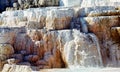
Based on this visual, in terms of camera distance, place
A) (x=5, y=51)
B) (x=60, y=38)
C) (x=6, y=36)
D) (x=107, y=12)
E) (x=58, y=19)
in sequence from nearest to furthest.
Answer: (x=5, y=51)
(x=6, y=36)
(x=60, y=38)
(x=58, y=19)
(x=107, y=12)

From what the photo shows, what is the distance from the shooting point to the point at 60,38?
13.5 metres

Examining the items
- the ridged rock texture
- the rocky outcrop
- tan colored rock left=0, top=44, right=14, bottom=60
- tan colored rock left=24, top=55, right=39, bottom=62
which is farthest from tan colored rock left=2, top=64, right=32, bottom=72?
the rocky outcrop

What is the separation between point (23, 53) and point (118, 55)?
4594 millimetres

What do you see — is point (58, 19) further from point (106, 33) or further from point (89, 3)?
point (89, 3)

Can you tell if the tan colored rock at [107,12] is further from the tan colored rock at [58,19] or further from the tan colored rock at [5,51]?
the tan colored rock at [5,51]

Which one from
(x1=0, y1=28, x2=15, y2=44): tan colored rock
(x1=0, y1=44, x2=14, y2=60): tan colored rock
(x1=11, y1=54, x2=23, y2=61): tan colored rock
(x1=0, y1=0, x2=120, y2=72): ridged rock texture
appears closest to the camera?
(x1=0, y1=44, x2=14, y2=60): tan colored rock

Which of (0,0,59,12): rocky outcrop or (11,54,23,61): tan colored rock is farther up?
(0,0,59,12): rocky outcrop

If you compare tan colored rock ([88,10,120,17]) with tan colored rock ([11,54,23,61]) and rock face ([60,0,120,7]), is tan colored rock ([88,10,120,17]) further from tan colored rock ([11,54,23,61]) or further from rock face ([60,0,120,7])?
tan colored rock ([11,54,23,61])

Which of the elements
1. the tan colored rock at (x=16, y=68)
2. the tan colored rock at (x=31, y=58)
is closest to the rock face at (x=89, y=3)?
the tan colored rock at (x=31, y=58)

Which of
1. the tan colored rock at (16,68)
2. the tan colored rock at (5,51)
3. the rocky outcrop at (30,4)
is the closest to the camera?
the tan colored rock at (16,68)

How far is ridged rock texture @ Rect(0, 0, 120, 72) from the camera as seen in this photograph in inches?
508

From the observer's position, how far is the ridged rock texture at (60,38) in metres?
12.9

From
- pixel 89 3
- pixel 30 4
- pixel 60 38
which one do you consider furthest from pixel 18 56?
pixel 30 4

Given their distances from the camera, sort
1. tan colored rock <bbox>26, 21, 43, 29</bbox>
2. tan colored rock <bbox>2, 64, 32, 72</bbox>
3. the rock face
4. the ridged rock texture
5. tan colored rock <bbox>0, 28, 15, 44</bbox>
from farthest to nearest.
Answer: the rock face
tan colored rock <bbox>26, 21, 43, 29</bbox>
tan colored rock <bbox>0, 28, 15, 44</bbox>
the ridged rock texture
tan colored rock <bbox>2, 64, 32, 72</bbox>
